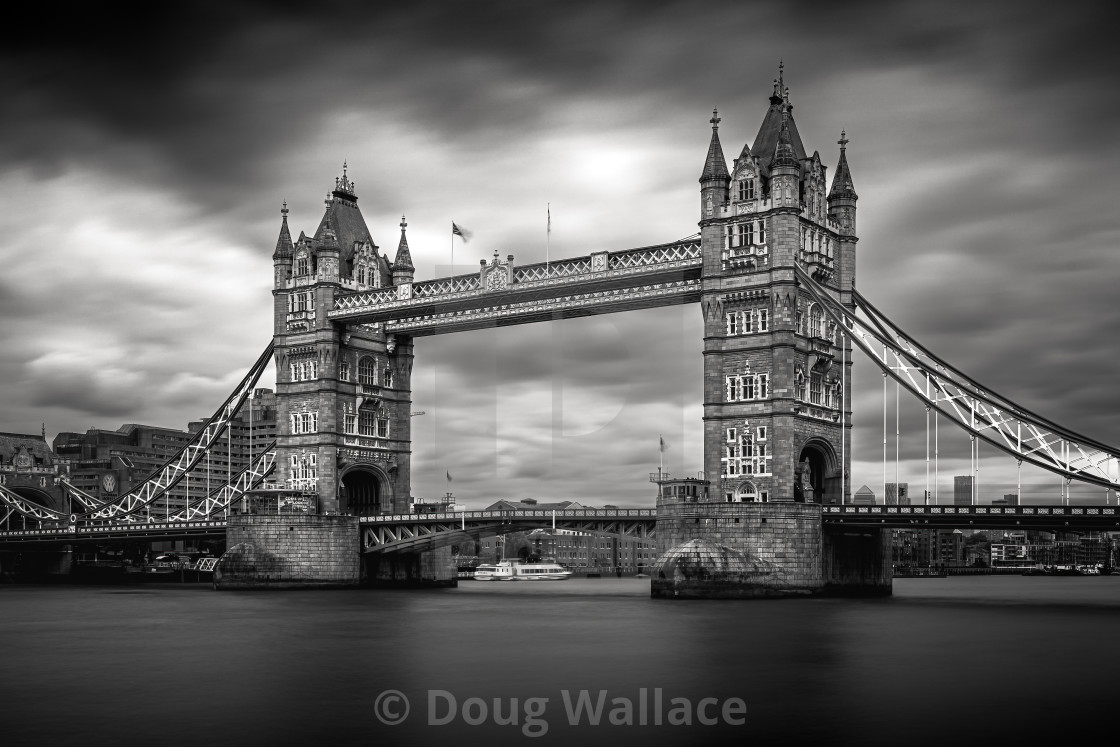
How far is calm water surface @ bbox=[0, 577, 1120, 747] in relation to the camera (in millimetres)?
28125

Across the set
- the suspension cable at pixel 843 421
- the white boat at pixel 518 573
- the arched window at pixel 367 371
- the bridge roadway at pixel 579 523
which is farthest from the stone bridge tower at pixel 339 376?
the white boat at pixel 518 573

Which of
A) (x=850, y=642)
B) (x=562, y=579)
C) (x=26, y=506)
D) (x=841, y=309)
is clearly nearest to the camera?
(x=850, y=642)

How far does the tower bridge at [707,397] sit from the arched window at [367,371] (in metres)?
0.28

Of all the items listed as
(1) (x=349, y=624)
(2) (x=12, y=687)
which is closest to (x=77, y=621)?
(1) (x=349, y=624)

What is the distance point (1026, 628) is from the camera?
52.7 m

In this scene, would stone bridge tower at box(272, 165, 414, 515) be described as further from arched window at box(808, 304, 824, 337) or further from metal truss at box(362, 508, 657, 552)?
arched window at box(808, 304, 824, 337)

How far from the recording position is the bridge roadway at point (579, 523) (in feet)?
198

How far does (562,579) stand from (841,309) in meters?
107

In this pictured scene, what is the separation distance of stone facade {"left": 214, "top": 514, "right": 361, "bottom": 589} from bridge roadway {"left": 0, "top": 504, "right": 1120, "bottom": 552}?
2.80 m

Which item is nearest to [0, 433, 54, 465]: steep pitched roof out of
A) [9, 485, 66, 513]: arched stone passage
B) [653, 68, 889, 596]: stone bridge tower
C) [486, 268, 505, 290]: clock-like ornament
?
[9, 485, 66, 513]: arched stone passage

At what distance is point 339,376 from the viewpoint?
88.9 metres

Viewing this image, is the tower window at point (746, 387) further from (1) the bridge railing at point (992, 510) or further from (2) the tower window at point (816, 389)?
(1) the bridge railing at point (992, 510)

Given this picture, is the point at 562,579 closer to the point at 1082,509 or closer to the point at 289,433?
the point at 289,433

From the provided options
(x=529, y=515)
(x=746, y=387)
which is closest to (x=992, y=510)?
(x=746, y=387)
